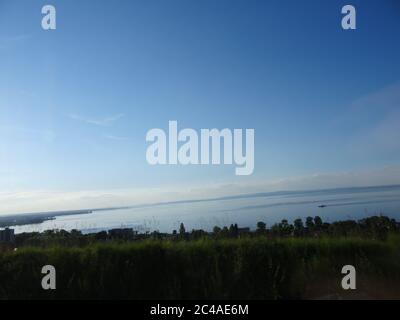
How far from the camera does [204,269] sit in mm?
5793

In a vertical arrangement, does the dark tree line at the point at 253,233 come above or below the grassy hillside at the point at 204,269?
above

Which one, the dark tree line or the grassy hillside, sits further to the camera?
the dark tree line

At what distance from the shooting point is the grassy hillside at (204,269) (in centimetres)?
557

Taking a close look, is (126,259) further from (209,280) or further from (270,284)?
(270,284)

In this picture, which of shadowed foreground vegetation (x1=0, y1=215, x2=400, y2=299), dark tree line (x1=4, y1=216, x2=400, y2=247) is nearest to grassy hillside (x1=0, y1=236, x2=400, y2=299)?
shadowed foreground vegetation (x1=0, y1=215, x2=400, y2=299)

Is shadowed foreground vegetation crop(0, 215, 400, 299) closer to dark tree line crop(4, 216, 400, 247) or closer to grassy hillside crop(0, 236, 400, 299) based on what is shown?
grassy hillside crop(0, 236, 400, 299)

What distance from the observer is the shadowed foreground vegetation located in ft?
18.2

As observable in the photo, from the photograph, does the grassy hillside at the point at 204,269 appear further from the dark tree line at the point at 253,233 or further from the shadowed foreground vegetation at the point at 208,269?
the dark tree line at the point at 253,233

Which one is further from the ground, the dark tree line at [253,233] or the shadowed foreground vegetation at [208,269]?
the dark tree line at [253,233]

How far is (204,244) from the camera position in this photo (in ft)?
20.2

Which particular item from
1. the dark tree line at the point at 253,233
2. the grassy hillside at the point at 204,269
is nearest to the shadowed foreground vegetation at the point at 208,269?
the grassy hillside at the point at 204,269

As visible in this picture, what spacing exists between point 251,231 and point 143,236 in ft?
5.45

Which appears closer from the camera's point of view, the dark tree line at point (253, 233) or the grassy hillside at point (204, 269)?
the grassy hillside at point (204, 269)
